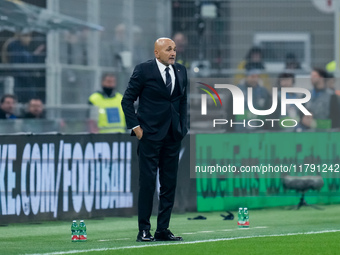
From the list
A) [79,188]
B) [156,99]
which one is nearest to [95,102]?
[79,188]

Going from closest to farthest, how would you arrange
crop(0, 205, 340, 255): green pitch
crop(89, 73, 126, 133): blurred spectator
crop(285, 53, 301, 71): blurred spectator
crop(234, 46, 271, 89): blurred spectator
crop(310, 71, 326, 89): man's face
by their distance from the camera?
1. crop(0, 205, 340, 255): green pitch
2. crop(89, 73, 126, 133): blurred spectator
3. crop(310, 71, 326, 89): man's face
4. crop(234, 46, 271, 89): blurred spectator
5. crop(285, 53, 301, 71): blurred spectator

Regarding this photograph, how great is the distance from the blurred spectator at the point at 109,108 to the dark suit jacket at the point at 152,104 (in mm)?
6684

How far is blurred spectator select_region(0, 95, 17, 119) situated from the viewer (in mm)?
17353

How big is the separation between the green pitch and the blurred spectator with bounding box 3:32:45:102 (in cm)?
483

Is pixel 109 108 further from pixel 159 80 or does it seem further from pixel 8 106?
pixel 159 80

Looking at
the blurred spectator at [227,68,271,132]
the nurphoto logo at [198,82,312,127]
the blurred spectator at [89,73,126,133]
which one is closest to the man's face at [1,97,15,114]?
the blurred spectator at [89,73,126,133]

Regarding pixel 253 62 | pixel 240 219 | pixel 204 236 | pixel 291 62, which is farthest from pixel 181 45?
pixel 204 236

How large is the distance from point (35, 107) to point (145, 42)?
3877 millimetres

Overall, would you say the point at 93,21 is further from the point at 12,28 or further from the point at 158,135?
the point at 158,135

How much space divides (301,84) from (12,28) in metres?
5.09

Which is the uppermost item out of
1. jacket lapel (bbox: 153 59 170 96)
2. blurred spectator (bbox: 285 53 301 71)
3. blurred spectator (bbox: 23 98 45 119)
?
blurred spectator (bbox: 285 53 301 71)

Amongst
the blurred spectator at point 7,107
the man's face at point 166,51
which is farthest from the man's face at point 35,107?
the man's face at point 166,51

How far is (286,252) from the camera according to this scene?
10.2 meters

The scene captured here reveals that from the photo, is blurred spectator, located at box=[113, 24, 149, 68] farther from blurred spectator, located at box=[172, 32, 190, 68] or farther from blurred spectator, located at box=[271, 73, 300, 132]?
blurred spectator, located at box=[271, 73, 300, 132]
